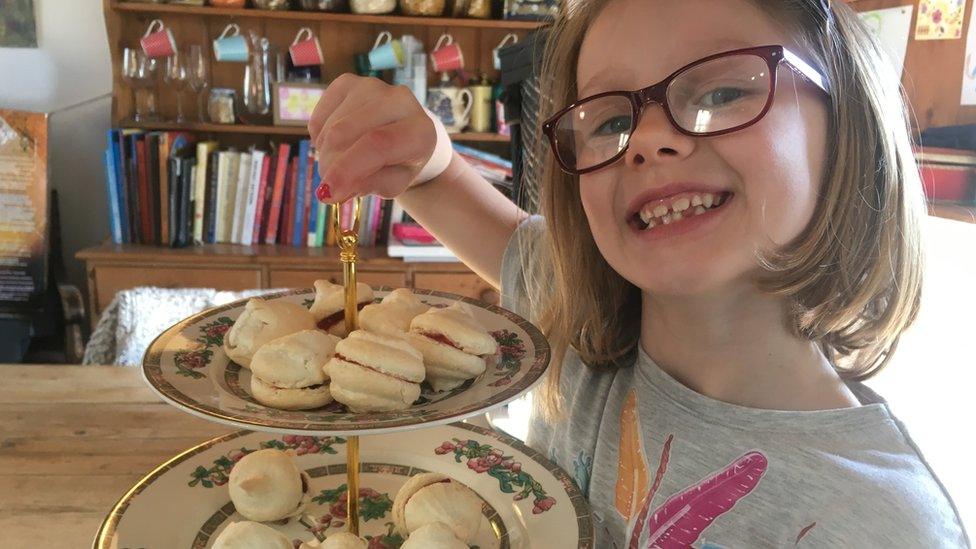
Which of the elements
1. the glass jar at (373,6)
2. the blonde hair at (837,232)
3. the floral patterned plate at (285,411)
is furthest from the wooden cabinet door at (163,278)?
the floral patterned plate at (285,411)

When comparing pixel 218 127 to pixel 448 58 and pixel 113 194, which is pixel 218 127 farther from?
pixel 448 58

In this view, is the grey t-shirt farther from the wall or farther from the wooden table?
the wall

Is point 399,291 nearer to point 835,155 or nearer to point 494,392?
point 494,392

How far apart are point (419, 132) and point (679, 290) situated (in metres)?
0.33

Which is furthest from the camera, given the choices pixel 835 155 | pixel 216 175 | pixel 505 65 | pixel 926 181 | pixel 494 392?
pixel 216 175

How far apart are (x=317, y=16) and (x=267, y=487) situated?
224 cm

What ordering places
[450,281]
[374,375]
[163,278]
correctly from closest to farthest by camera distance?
[374,375] → [163,278] → [450,281]

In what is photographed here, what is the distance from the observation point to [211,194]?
262 centimetres

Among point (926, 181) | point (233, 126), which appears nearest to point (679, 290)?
point (926, 181)

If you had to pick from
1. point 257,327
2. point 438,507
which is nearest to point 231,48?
point 257,327

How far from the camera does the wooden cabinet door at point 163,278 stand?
253cm

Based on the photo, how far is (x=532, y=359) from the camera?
0.60 metres

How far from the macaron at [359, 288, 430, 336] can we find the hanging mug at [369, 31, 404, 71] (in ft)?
6.87

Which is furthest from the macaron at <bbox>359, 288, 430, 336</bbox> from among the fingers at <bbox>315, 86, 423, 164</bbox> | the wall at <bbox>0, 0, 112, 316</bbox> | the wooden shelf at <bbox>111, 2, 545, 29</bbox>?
the wall at <bbox>0, 0, 112, 316</bbox>
